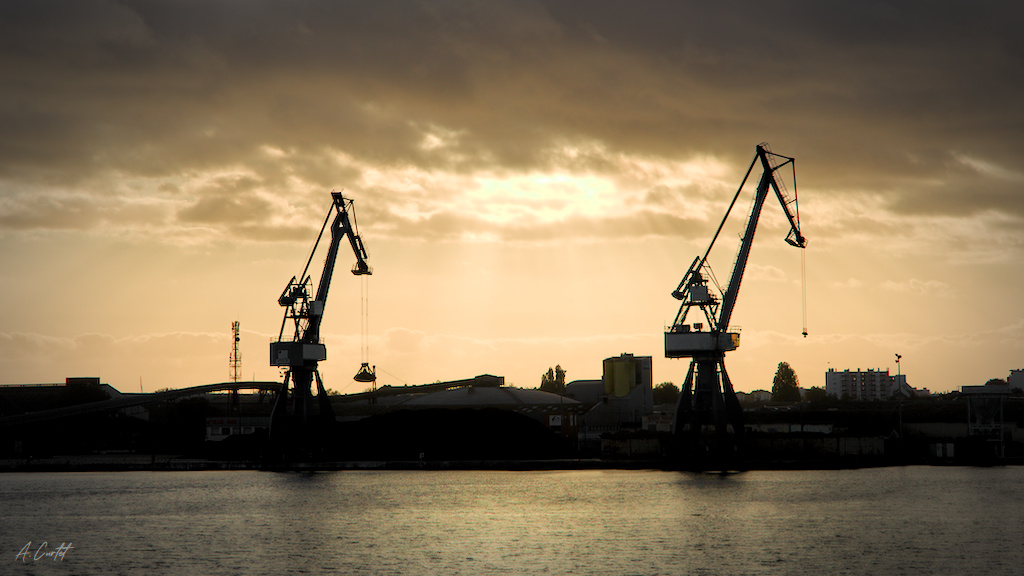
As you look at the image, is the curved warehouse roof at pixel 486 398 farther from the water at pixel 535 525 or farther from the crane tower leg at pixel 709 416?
the water at pixel 535 525

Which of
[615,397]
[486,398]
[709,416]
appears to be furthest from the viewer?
[486,398]

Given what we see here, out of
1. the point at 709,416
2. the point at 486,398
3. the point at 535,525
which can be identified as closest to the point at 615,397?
the point at 486,398

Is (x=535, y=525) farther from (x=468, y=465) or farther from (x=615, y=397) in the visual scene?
(x=615, y=397)

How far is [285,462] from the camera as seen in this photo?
11262 cm

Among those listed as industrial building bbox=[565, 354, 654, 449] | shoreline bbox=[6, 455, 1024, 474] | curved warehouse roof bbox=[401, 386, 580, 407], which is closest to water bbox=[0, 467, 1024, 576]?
shoreline bbox=[6, 455, 1024, 474]

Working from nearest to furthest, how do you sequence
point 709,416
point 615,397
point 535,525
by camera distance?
point 535,525
point 709,416
point 615,397

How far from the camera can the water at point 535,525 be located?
49.0 meters

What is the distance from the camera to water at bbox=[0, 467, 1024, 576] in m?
49.0

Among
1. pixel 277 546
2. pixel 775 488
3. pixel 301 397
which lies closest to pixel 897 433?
pixel 775 488

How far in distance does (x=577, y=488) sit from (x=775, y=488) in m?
14.3

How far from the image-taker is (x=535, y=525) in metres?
61.2

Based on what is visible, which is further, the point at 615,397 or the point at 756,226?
the point at 615,397

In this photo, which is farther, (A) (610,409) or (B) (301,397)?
(A) (610,409)

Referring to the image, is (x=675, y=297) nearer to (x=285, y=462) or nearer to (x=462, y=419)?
(x=462, y=419)
